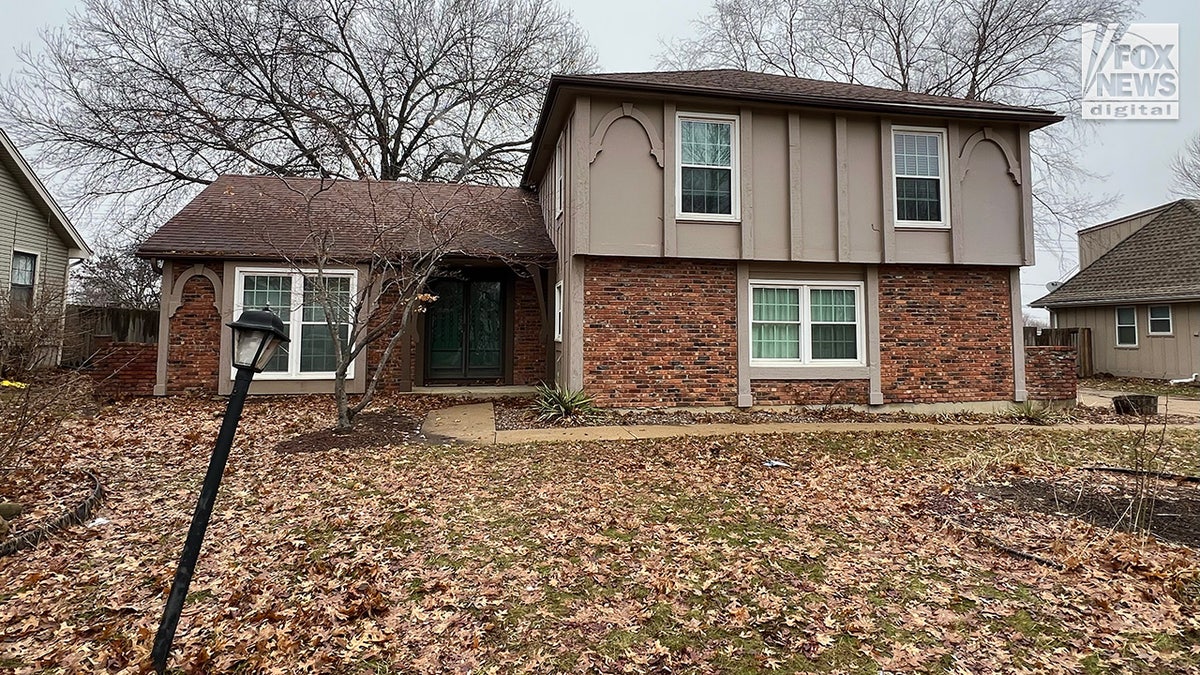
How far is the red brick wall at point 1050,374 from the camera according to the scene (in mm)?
10305

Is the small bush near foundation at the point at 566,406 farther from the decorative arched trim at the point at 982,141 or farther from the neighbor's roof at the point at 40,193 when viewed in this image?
the neighbor's roof at the point at 40,193

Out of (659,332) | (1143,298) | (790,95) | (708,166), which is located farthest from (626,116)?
(1143,298)

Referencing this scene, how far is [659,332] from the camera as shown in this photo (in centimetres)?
937

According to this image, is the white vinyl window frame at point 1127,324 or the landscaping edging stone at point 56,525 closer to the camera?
the landscaping edging stone at point 56,525

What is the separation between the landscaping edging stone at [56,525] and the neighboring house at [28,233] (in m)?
11.4

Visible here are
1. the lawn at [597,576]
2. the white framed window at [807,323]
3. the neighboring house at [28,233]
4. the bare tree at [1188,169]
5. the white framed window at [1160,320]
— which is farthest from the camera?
the bare tree at [1188,169]

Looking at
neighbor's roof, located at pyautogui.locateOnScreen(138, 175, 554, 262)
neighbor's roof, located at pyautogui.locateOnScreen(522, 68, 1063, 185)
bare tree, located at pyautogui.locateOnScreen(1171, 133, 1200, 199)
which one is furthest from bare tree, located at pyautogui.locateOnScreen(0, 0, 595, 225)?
bare tree, located at pyautogui.locateOnScreen(1171, 133, 1200, 199)

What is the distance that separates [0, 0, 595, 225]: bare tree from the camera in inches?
678

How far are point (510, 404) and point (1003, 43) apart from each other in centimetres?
2209

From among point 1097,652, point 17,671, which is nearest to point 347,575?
point 17,671

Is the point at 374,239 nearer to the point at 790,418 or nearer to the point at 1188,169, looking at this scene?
the point at 790,418

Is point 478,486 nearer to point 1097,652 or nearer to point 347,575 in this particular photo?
point 347,575

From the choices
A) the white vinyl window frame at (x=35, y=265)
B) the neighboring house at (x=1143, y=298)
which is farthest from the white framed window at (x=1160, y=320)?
the white vinyl window frame at (x=35, y=265)

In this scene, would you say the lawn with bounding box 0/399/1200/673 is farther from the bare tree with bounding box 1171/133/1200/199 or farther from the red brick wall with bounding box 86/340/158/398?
the bare tree with bounding box 1171/133/1200/199
